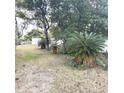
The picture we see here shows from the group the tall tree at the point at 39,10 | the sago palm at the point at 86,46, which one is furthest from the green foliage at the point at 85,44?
the tall tree at the point at 39,10

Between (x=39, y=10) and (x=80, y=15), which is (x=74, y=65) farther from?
(x=39, y=10)

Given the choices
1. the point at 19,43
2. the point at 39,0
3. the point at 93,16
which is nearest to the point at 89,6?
the point at 93,16

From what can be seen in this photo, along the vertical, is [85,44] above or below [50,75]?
above

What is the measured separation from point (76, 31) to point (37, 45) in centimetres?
29

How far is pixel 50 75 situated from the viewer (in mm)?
1584

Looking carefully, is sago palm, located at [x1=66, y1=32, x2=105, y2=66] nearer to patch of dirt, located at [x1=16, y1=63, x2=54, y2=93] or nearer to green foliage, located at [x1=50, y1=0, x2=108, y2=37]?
green foliage, located at [x1=50, y1=0, x2=108, y2=37]

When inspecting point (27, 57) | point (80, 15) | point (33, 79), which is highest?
point (80, 15)

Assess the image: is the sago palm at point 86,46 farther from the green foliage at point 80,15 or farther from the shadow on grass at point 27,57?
the shadow on grass at point 27,57

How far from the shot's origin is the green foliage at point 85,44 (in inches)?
61.8

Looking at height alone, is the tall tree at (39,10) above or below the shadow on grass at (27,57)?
above

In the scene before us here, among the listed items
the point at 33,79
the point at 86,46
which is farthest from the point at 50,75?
the point at 86,46

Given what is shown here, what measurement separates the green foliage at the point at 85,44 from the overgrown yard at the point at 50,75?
83 millimetres

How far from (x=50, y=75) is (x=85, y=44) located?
325mm

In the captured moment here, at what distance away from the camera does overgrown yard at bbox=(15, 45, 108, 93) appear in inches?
61.8
